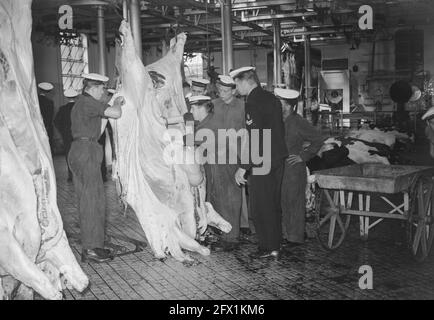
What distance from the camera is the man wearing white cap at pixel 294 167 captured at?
623 centimetres

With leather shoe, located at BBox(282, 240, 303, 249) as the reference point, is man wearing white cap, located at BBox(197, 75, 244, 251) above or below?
above

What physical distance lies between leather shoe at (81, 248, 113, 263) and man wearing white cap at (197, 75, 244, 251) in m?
1.33

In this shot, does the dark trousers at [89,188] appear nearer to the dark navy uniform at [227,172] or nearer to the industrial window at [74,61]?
the dark navy uniform at [227,172]

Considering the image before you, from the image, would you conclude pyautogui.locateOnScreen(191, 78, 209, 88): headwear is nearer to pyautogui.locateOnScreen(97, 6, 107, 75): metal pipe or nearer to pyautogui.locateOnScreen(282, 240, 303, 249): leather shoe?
pyautogui.locateOnScreen(282, 240, 303, 249): leather shoe

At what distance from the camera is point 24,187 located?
12.8 ft

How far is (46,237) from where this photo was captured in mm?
4195

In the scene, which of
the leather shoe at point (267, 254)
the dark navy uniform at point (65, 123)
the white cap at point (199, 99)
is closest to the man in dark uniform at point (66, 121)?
the dark navy uniform at point (65, 123)

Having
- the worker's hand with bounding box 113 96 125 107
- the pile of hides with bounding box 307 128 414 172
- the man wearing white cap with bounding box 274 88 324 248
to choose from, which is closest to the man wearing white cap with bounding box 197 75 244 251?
the man wearing white cap with bounding box 274 88 324 248

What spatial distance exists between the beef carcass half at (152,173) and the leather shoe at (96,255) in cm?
51

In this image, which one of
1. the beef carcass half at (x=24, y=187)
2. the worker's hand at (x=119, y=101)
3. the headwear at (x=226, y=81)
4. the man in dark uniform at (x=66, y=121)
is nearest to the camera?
the beef carcass half at (x=24, y=187)

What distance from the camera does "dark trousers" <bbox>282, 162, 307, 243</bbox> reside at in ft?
20.5

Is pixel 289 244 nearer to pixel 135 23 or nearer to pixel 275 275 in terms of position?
pixel 275 275

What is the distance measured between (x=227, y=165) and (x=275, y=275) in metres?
1.73
